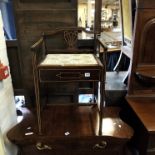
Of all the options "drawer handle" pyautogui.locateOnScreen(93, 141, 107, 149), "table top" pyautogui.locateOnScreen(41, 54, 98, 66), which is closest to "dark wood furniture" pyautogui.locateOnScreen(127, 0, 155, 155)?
"drawer handle" pyautogui.locateOnScreen(93, 141, 107, 149)

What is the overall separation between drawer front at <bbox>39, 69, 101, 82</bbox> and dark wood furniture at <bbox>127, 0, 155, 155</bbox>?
16.8 inches

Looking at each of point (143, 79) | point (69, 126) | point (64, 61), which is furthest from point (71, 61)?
point (143, 79)

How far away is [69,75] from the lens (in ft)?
3.20

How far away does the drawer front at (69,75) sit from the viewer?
97 cm

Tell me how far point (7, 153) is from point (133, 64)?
3.43 ft

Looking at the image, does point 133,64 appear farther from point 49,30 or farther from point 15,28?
point 15,28

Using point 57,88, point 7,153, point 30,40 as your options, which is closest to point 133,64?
point 57,88

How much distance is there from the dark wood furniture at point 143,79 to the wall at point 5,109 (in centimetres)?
86

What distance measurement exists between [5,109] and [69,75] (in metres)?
0.50

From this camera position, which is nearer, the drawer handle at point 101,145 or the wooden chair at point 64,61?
the wooden chair at point 64,61

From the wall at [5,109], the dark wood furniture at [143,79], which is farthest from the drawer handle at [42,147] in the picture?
the dark wood furniture at [143,79]

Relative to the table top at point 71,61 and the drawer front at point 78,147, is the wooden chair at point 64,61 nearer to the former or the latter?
the table top at point 71,61

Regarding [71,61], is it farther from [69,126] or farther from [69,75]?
[69,126]

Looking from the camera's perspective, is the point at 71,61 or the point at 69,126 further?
the point at 69,126
